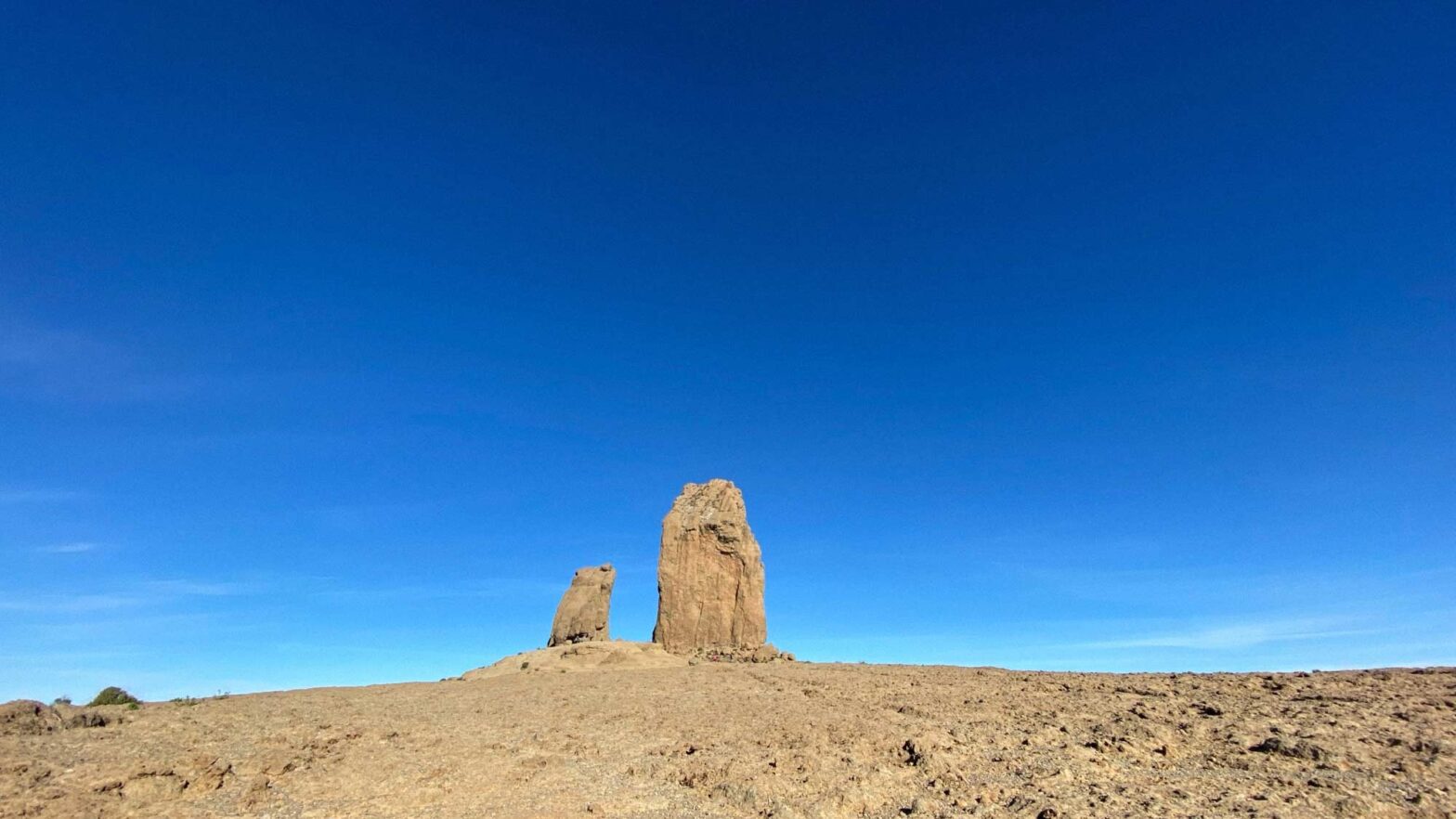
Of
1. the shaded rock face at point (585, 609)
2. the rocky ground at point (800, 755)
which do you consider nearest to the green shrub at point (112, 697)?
the rocky ground at point (800, 755)

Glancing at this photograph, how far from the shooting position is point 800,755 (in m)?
11.8

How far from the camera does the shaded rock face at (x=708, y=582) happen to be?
32500 mm

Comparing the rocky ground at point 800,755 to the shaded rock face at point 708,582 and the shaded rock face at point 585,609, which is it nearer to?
the shaded rock face at point 708,582

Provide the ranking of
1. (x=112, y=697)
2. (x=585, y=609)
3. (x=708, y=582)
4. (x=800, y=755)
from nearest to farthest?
(x=800, y=755) < (x=112, y=697) < (x=708, y=582) < (x=585, y=609)

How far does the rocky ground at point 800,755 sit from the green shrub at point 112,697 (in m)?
1.86

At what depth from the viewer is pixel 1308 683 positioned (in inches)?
572

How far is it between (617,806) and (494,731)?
5633 mm

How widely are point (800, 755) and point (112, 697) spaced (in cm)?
1804

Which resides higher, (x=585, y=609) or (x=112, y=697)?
(x=585, y=609)

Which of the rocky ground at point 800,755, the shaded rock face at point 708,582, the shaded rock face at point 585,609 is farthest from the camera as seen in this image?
the shaded rock face at point 585,609

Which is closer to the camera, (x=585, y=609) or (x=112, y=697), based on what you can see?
(x=112, y=697)

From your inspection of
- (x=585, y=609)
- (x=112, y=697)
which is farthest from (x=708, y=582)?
(x=112, y=697)

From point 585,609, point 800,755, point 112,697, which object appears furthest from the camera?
point 585,609

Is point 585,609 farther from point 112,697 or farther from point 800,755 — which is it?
point 800,755
